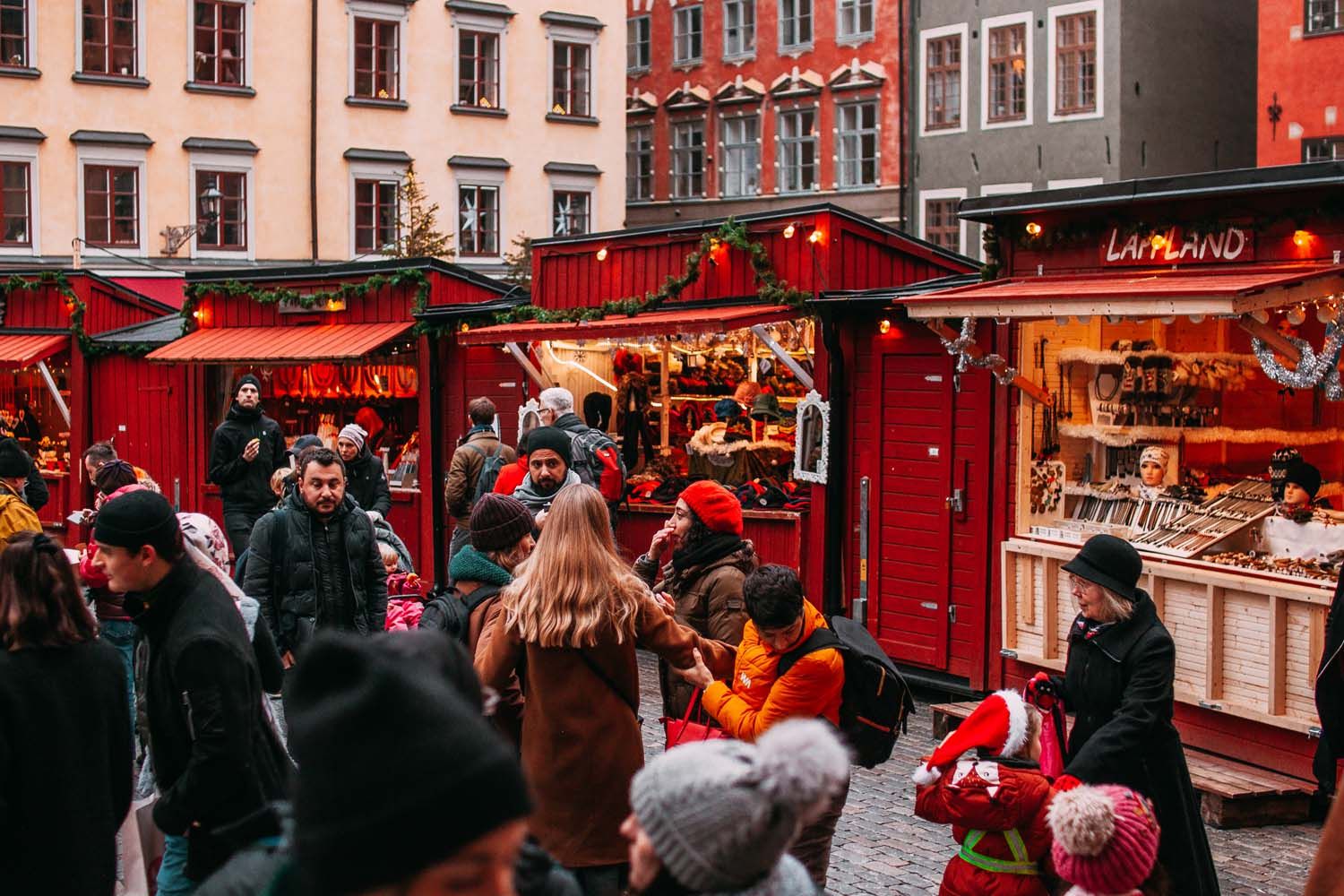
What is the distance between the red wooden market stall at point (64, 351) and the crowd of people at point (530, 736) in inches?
601

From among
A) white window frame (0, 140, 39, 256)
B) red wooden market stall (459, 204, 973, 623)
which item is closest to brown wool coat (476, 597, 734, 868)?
red wooden market stall (459, 204, 973, 623)

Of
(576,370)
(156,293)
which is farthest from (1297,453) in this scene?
(156,293)

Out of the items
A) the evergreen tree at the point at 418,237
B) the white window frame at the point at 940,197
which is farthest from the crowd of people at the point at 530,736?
the white window frame at the point at 940,197

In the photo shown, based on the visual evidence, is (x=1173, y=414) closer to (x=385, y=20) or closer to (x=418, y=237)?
(x=418, y=237)

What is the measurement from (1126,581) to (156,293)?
30.6 m

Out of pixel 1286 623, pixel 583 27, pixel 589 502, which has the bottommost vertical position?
pixel 1286 623

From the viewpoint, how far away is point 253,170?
3631 centimetres

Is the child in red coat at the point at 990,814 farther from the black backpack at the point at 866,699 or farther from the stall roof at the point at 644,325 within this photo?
the stall roof at the point at 644,325

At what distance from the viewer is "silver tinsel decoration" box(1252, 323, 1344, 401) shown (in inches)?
372

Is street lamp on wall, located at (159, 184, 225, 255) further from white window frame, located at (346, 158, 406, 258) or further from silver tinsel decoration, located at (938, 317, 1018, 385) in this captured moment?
silver tinsel decoration, located at (938, 317, 1018, 385)

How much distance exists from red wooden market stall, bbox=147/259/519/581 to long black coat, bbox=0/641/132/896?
12.0 m

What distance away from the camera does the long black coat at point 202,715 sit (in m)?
4.70

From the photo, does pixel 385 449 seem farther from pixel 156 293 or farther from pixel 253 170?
pixel 253 170

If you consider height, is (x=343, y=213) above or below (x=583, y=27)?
below
